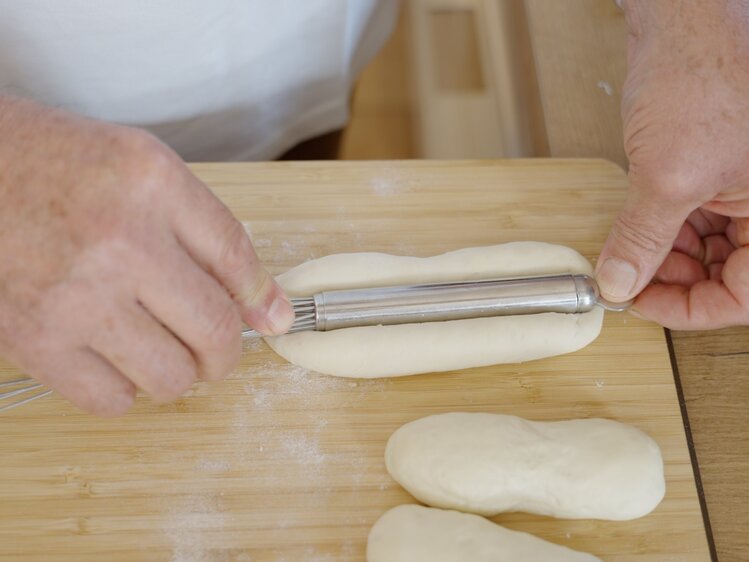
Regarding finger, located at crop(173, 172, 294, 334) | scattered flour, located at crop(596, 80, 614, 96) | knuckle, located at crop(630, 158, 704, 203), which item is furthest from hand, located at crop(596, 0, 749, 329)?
finger, located at crop(173, 172, 294, 334)

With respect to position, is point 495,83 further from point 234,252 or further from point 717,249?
point 234,252

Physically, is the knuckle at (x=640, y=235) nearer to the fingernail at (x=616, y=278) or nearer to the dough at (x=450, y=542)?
the fingernail at (x=616, y=278)

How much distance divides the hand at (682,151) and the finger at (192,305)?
0.58 meters

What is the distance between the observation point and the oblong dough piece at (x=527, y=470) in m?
0.97

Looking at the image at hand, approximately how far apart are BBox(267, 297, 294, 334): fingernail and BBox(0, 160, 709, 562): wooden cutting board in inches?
3.9

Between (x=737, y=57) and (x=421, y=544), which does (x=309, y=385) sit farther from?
(x=737, y=57)

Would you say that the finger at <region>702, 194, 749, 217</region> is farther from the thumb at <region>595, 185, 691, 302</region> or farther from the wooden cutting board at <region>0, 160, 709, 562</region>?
the wooden cutting board at <region>0, 160, 709, 562</region>

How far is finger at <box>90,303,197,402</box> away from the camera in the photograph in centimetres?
85

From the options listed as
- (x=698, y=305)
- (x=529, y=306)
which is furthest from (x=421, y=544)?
(x=698, y=305)

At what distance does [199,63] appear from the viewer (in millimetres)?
1237

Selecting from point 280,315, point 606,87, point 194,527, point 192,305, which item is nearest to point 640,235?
point 606,87

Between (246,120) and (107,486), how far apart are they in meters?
0.74

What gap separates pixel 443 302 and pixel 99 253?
508 mm

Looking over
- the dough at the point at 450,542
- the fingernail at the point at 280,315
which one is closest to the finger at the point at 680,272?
the dough at the point at 450,542
